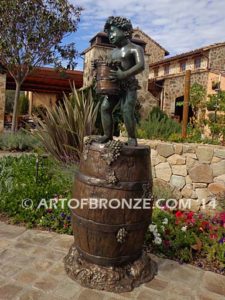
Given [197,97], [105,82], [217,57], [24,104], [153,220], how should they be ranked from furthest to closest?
[24,104] < [217,57] < [197,97] < [153,220] < [105,82]

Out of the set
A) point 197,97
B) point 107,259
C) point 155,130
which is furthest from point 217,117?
point 107,259

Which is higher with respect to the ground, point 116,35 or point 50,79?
point 50,79

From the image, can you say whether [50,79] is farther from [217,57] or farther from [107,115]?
[107,115]

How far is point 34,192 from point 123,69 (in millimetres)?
2281

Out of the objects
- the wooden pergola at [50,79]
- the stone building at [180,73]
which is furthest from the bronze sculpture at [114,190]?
the wooden pergola at [50,79]

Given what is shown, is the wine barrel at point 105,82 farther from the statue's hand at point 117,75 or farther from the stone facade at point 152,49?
the stone facade at point 152,49

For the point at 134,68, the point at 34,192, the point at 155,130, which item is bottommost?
the point at 34,192

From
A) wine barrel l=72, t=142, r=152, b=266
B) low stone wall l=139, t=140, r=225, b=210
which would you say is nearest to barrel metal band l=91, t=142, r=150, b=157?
wine barrel l=72, t=142, r=152, b=266

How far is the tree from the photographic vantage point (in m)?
8.09

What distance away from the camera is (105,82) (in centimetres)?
233

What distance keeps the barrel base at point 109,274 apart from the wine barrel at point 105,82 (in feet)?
4.85

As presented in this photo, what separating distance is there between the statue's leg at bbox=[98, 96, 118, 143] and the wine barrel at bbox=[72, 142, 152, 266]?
20cm

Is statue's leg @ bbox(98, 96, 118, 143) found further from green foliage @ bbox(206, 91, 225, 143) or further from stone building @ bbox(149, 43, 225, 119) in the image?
stone building @ bbox(149, 43, 225, 119)

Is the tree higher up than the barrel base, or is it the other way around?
the tree
